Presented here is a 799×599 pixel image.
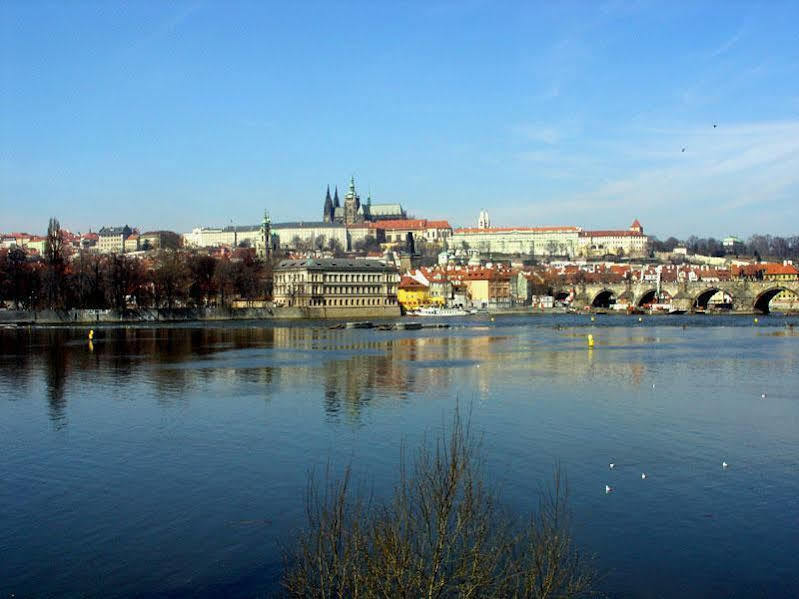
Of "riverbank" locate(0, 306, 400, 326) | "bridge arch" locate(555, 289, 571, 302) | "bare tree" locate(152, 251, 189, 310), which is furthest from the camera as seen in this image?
"bridge arch" locate(555, 289, 571, 302)

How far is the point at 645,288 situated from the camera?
398 ft

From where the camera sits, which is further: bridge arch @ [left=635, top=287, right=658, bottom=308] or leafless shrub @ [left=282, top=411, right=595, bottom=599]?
bridge arch @ [left=635, top=287, right=658, bottom=308]

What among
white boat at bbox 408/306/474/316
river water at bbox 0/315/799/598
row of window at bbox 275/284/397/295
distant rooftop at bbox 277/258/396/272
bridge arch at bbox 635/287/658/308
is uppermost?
distant rooftop at bbox 277/258/396/272

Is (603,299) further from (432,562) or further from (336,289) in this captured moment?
(432,562)

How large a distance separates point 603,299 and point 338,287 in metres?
46.8

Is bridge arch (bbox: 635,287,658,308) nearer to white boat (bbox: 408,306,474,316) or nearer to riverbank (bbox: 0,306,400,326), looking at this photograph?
white boat (bbox: 408,306,474,316)

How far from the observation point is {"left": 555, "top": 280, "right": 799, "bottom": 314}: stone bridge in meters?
107

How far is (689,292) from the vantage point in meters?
114

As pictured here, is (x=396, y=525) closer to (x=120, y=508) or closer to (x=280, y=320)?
(x=120, y=508)

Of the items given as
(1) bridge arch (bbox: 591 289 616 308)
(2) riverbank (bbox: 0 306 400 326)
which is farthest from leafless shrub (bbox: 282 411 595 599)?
(1) bridge arch (bbox: 591 289 616 308)

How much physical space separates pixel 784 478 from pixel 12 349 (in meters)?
43.3

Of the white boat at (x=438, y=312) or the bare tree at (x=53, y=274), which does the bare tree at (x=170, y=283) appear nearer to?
the bare tree at (x=53, y=274)

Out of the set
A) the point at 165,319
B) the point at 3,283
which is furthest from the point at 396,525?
the point at 3,283

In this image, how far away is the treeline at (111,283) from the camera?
7950 centimetres
